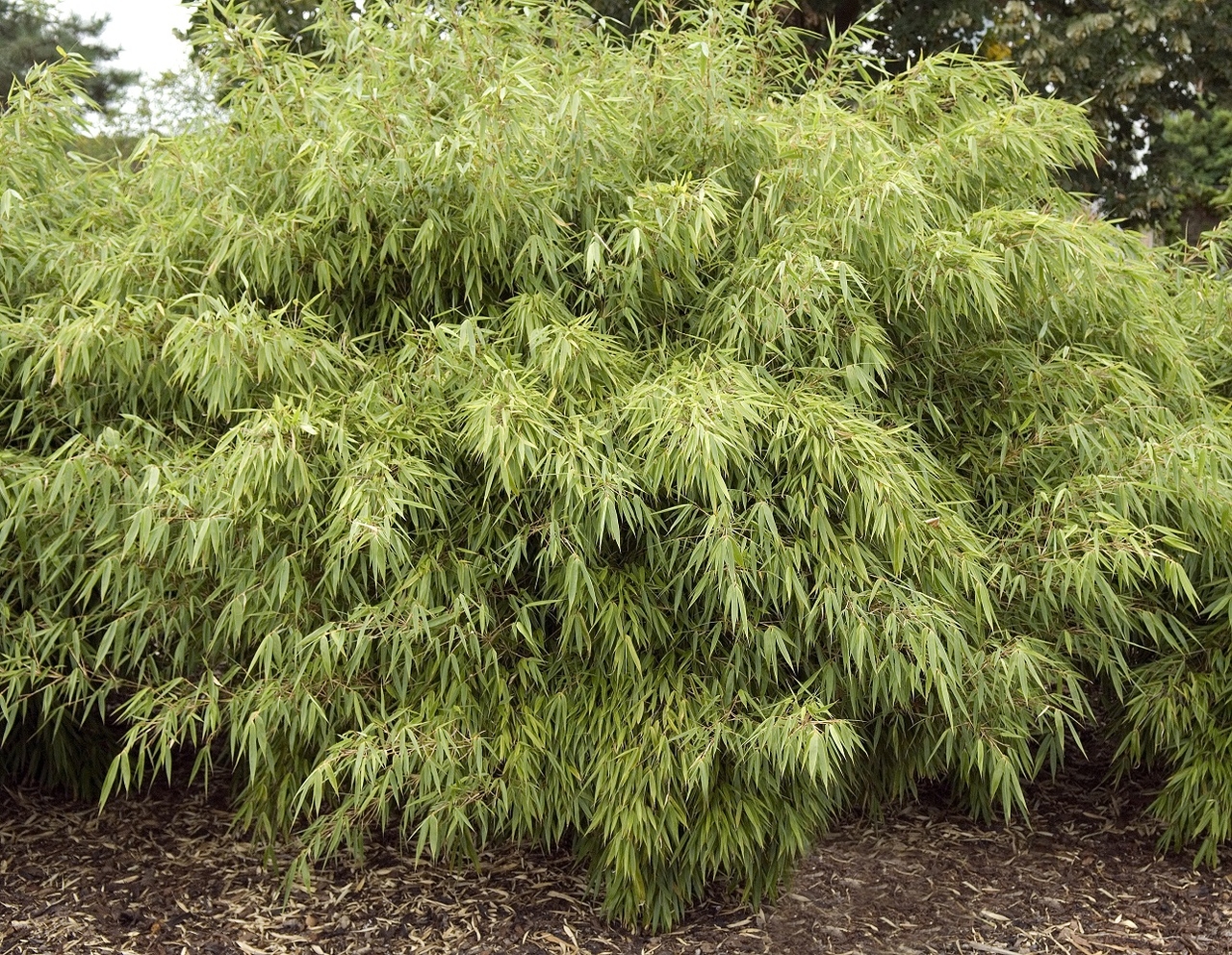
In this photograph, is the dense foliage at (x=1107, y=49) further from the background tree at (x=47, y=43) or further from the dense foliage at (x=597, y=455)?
the background tree at (x=47, y=43)

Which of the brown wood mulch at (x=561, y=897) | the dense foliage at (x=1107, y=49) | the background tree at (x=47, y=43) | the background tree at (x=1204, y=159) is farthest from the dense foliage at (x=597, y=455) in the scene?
the background tree at (x=47, y=43)

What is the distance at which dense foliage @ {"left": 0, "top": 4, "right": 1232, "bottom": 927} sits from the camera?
2.45 metres

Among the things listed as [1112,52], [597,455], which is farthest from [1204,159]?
[597,455]

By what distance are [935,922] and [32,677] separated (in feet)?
7.40

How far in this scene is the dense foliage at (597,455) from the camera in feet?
8.03

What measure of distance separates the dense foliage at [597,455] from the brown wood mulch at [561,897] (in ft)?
0.51

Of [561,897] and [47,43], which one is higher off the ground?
[47,43]

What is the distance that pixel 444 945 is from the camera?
2.72m

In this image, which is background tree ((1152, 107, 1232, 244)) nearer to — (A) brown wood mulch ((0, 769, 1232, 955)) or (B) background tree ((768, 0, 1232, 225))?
(B) background tree ((768, 0, 1232, 225))

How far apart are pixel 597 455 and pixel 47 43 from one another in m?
12.6

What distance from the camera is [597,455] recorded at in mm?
2408

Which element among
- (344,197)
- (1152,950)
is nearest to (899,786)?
(1152,950)

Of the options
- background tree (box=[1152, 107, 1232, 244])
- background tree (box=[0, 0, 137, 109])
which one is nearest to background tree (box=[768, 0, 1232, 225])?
background tree (box=[1152, 107, 1232, 244])

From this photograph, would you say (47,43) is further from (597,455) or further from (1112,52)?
(597,455)
